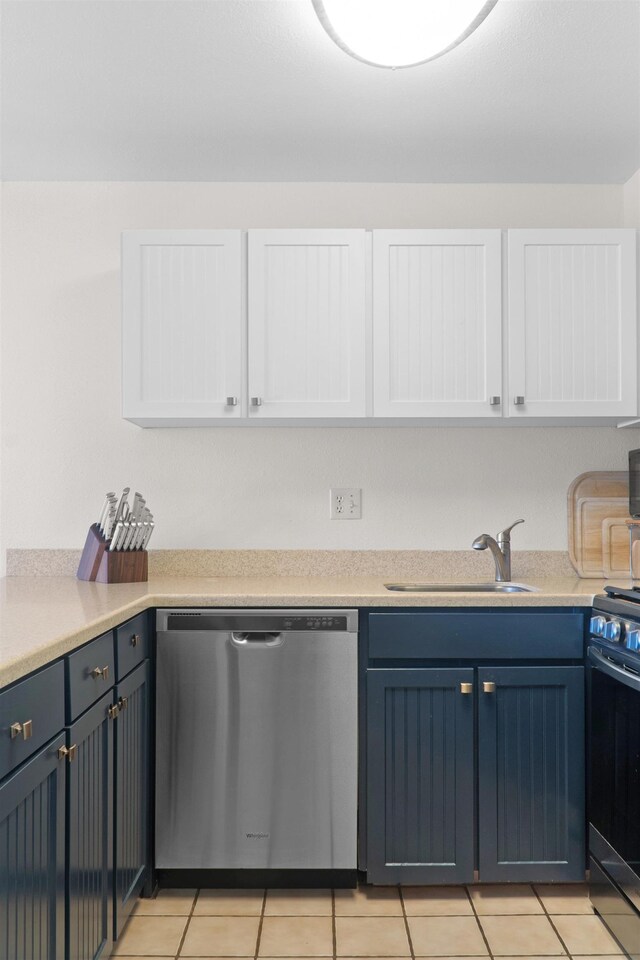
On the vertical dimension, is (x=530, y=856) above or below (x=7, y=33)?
below

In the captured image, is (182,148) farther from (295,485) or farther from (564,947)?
(564,947)

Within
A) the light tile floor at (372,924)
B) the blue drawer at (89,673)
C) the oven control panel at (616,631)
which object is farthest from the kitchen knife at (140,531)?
the oven control panel at (616,631)

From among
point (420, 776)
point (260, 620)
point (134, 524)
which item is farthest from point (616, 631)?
point (134, 524)

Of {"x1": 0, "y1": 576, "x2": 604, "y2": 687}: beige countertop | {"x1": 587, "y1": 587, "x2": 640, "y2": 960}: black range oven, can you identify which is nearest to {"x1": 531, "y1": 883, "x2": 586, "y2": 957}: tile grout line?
{"x1": 587, "y1": 587, "x2": 640, "y2": 960}: black range oven

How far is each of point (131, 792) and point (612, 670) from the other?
1352 mm

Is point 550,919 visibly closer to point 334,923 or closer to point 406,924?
point 406,924

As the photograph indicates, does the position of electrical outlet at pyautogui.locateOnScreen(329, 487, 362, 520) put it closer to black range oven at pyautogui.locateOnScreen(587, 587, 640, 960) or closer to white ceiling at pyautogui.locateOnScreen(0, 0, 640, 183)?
black range oven at pyautogui.locateOnScreen(587, 587, 640, 960)

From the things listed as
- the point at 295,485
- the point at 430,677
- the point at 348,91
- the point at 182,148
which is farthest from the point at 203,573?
the point at 348,91

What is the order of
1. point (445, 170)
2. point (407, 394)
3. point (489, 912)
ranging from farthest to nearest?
point (445, 170), point (407, 394), point (489, 912)

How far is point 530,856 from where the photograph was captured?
224 cm

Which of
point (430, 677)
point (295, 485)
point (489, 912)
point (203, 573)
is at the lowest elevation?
point (489, 912)

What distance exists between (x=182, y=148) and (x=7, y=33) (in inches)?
28.8

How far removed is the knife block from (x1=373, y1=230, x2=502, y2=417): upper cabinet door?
1098 mm

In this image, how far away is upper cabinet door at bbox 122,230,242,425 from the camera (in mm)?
2598
